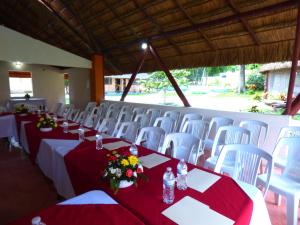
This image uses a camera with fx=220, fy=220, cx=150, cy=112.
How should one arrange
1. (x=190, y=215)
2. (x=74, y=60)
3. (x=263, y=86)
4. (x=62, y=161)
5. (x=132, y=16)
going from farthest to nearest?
(x=74, y=60) → (x=263, y=86) → (x=132, y=16) → (x=62, y=161) → (x=190, y=215)

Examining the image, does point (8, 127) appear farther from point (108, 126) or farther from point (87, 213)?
point (87, 213)

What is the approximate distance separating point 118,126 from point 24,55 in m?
4.58

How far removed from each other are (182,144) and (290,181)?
1.28 m

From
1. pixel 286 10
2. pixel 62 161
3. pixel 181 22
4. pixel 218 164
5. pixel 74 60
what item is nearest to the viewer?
pixel 218 164

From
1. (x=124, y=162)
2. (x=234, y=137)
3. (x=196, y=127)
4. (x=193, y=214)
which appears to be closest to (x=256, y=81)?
(x=196, y=127)

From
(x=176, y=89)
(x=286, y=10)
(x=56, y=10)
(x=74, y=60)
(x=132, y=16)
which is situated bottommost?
(x=176, y=89)

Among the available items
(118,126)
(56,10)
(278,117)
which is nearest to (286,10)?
(278,117)

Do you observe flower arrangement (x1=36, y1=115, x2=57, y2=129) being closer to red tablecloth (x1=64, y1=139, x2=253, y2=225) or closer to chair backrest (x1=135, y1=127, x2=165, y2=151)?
chair backrest (x1=135, y1=127, x2=165, y2=151)

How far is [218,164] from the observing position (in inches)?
86.7

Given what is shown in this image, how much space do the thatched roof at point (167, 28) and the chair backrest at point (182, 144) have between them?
9.30 feet

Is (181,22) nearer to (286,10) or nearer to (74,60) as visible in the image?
(286,10)

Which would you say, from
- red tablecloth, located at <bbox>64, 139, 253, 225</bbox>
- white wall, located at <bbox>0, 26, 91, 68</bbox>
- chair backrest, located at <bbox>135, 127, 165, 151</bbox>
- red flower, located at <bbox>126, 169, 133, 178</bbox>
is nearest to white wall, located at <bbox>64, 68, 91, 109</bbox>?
white wall, located at <bbox>0, 26, 91, 68</bbox>

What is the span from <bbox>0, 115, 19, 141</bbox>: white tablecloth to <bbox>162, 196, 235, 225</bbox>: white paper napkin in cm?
516

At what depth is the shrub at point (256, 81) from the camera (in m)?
6.68
